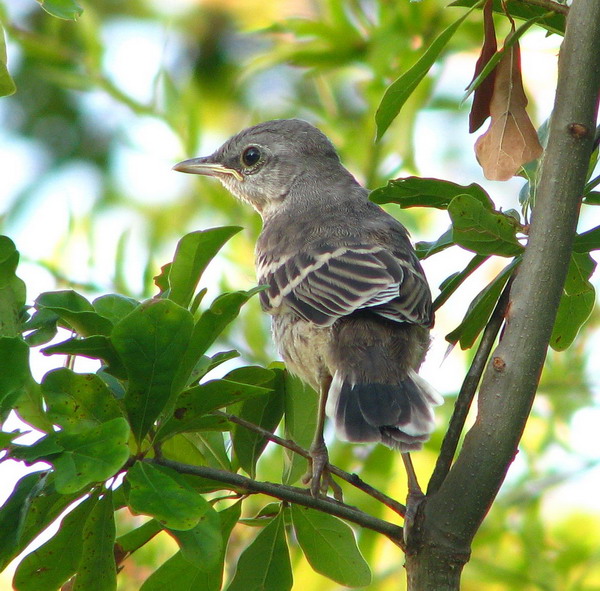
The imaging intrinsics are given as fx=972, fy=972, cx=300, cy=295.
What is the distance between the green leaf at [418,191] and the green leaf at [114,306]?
0.77 meters

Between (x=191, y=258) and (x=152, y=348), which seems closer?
(x=152, y=348)

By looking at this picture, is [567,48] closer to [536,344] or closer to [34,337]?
[536,344]

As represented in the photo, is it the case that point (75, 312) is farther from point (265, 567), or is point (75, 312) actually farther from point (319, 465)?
point (319, 465)

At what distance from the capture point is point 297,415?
297 centimetres

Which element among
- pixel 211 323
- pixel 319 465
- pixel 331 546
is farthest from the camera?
pixel 319 465

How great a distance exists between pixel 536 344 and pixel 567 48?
2.38 feet

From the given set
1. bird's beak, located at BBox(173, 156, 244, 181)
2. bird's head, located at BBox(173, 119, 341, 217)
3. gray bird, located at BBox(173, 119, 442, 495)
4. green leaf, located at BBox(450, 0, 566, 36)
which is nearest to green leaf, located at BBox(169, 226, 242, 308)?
A: gray bird, located at BBox(173, 119, 442, 495)

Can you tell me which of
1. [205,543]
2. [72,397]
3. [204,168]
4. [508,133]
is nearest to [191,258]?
[72,397]

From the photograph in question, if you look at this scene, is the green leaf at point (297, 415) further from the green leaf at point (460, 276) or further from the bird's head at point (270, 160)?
the bird's head at point (270, 160)

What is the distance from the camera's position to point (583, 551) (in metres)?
4.49

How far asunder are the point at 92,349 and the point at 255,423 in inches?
31.2

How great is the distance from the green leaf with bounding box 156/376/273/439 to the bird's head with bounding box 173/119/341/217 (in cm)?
364

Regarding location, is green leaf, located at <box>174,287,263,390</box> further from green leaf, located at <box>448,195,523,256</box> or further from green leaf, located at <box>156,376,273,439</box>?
green leaf, located at <box>448,195,523,256</box>

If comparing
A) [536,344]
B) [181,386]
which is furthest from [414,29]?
[181,386]
